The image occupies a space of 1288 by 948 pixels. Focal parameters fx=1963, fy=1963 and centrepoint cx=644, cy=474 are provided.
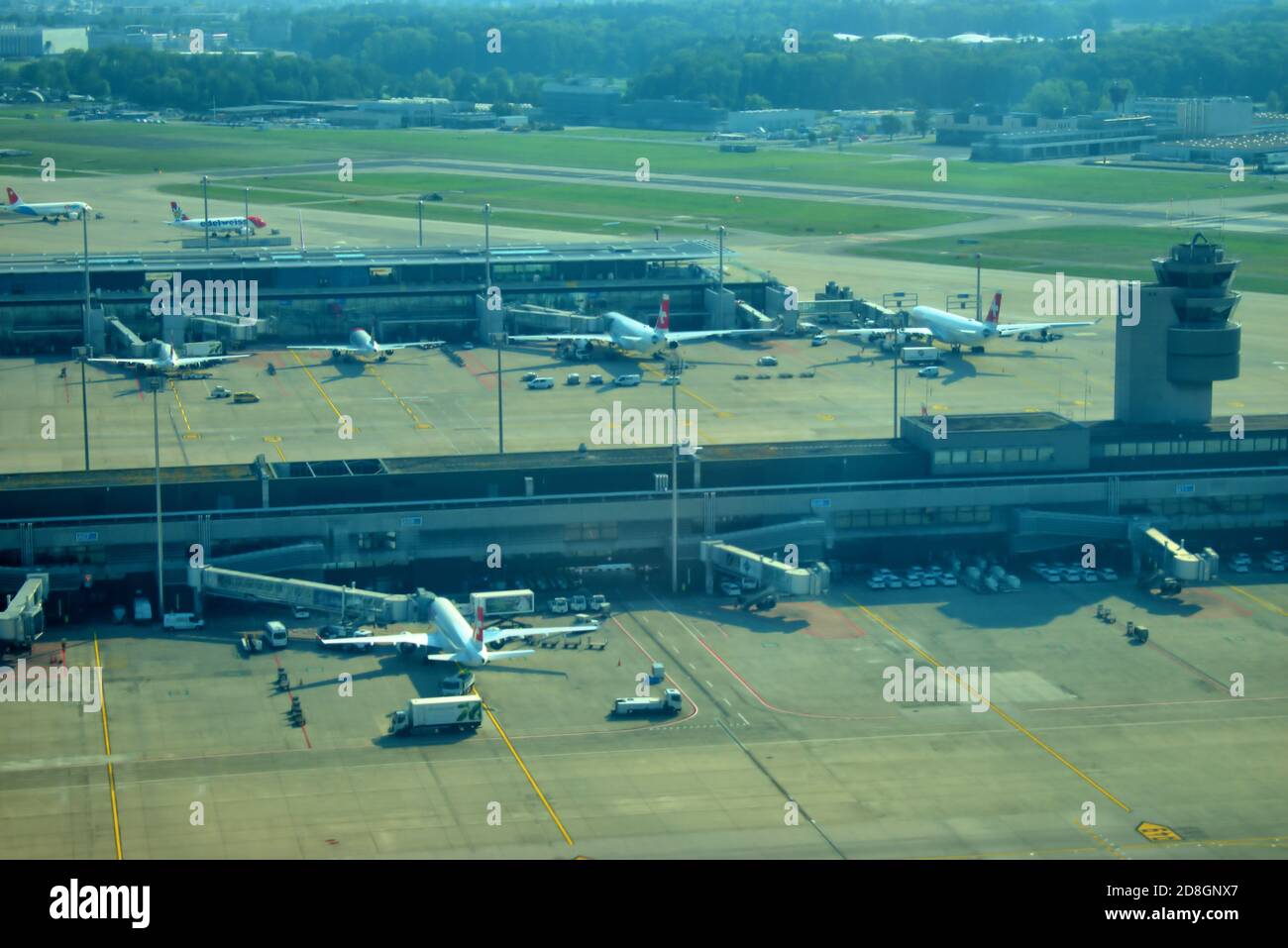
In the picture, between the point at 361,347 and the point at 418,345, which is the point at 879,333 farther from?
the point at 361,347

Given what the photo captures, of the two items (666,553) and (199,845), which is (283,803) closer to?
(199,845)

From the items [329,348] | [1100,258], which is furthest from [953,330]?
[1100,258]

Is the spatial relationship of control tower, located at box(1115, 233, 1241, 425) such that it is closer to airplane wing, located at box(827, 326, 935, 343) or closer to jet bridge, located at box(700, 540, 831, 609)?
jet bridge, located at box(700, 540, 831, 609)

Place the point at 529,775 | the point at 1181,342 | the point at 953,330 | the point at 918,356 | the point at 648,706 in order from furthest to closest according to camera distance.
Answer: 1. the point at 953,330
2. the point at 918,356
3. the point at 1181,342
4. the point at 648,706
5. the point at 529,775

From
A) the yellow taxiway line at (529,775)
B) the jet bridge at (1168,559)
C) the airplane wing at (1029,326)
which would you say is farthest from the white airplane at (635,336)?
the yellow taxiway line at (529,775)

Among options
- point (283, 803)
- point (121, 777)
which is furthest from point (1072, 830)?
point (121, 777)

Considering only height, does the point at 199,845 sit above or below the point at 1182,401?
below
